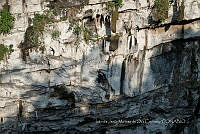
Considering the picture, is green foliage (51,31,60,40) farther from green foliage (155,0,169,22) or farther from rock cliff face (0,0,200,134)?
green foliage (155,0,169,22)

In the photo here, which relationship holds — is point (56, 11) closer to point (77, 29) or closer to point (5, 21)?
point (77, 29)

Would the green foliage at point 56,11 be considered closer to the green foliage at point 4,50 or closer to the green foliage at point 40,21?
the green foliage at point 40,21

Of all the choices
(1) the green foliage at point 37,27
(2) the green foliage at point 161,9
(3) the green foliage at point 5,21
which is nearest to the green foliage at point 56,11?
(1) the green foliage at point 37,27

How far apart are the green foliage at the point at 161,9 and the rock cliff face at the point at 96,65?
80 millimetres

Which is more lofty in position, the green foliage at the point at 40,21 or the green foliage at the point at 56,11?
the green foliage at the point at 56,11

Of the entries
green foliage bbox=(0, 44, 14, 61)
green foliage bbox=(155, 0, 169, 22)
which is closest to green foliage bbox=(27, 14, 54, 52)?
green foliage bbox=(0, 44, 14, 61)

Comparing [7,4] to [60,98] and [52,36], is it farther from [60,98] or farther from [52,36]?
[60,98]

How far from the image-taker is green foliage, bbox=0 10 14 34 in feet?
24.1

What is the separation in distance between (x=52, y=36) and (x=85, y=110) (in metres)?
2.04

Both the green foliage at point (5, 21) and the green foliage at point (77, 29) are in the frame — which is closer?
the green foliage at point (5, 21)

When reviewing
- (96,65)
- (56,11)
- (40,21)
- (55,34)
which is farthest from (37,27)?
(96,65)

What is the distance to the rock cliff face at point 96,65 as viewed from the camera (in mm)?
7594

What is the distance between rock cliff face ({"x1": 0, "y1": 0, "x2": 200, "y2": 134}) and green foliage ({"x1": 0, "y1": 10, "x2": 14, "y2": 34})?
0.12 meters

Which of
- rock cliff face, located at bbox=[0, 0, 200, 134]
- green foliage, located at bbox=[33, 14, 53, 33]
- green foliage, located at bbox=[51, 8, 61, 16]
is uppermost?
green foliage, located at bbox=[51, 8, 61, 16]
